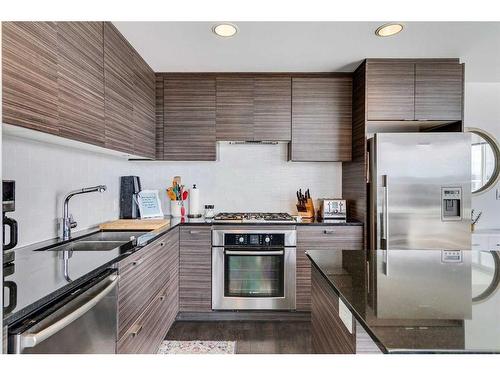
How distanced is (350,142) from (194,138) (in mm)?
1546

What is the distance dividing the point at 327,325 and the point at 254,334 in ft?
4.28

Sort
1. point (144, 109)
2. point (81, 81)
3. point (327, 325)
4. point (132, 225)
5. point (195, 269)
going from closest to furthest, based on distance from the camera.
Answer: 1. point (327, 325)
2. point (81, 81)
3. point (132, 225)
4. point (144, 109)
5. point (195, 269)

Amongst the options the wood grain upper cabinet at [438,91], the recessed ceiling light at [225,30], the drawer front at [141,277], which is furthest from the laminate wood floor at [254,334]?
the recessed ceiling light at [225,30]

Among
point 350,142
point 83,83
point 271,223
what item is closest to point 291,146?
point 350,142

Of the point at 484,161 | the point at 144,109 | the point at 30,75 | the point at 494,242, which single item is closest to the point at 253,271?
the point at 144,109

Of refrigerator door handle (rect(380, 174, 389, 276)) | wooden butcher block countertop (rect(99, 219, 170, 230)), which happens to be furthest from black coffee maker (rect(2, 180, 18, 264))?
refrigerator door handle (rect(380, 174, 389, 276))

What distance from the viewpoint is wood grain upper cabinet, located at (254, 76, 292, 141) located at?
293 cm

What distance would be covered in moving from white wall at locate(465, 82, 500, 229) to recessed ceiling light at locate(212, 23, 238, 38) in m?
2.99

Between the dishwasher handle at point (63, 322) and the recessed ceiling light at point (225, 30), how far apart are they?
5.56ft

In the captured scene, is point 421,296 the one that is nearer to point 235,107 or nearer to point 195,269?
point 195,269

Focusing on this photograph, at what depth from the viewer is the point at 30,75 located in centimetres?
119

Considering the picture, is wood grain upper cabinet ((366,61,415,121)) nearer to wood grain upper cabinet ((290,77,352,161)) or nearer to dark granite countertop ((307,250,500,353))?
wood grain upper cabinet ((290,77,352,161))

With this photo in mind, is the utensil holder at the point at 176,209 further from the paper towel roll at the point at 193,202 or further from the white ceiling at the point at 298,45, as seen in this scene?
the white ceiling at the point at 298,45

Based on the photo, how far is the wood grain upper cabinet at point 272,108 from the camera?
2926mm
